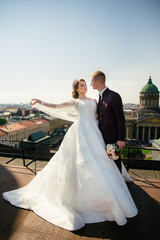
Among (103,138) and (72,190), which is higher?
(103,138)

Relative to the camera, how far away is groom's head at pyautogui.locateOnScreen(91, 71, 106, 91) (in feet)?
9.95

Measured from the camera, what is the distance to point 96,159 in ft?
9.38

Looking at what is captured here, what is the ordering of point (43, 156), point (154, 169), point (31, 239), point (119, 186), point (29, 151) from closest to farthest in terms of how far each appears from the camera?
point (31, 239), point (119, 186), point (154, 169), point (43, 156), point (29, 151)

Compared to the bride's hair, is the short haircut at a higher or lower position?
higher

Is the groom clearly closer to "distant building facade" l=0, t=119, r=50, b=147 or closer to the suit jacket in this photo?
the suit jacket

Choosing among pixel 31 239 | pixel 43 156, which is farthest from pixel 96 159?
pixel 43 156

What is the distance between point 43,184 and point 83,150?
1217 millimetres

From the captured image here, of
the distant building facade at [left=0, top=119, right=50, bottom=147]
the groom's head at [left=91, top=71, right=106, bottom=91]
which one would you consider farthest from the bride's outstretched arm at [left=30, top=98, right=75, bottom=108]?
the distant building facade at [left=0, top=119, right=50, bottom=147]

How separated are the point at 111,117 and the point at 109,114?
7 centimetres

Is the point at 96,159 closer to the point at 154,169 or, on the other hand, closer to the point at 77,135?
the point at 77,135

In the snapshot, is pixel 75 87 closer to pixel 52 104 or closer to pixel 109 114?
pixel 52 104

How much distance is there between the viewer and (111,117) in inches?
116

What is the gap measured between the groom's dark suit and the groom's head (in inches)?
5.9

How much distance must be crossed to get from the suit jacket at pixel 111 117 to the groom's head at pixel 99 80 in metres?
0.15
